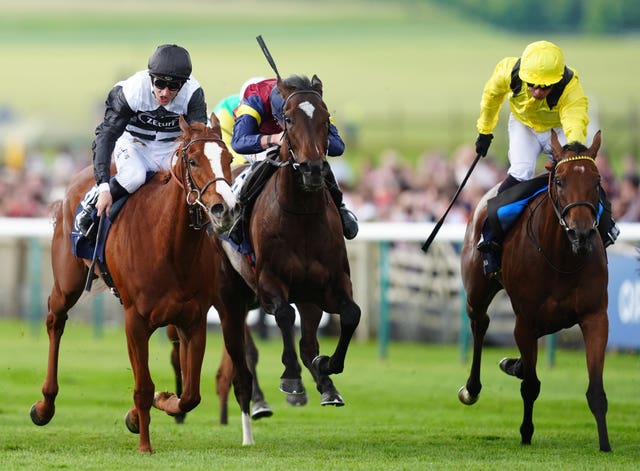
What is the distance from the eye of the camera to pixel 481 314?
9.74m

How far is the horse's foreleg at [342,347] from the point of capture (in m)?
8.15

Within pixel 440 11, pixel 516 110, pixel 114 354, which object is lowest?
pixel 114 354

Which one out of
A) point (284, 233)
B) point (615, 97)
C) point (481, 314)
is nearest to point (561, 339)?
point (481, 314)

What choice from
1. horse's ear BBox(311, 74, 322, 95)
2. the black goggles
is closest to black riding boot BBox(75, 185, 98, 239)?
the black goggles

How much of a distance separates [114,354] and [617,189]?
5.74 m

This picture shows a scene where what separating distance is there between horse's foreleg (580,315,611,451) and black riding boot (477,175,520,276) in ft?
3.19

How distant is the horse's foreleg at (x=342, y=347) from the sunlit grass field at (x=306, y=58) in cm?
1956

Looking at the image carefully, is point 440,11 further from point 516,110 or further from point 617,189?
point 516,110

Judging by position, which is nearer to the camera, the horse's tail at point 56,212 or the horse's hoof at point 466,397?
the horse's tail at point 56,212

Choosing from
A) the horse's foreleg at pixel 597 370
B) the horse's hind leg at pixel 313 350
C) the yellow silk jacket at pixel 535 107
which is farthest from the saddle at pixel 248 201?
the horse's foreleg at pixel 597 370

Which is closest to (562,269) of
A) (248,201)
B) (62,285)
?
(248,201)

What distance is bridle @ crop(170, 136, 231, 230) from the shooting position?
7392 mm

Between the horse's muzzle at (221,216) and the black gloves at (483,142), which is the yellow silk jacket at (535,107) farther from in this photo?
the horse's muzzle at (221,216)

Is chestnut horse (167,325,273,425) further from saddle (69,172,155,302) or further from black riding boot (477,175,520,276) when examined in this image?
black riding boot (477,175,520,276)
